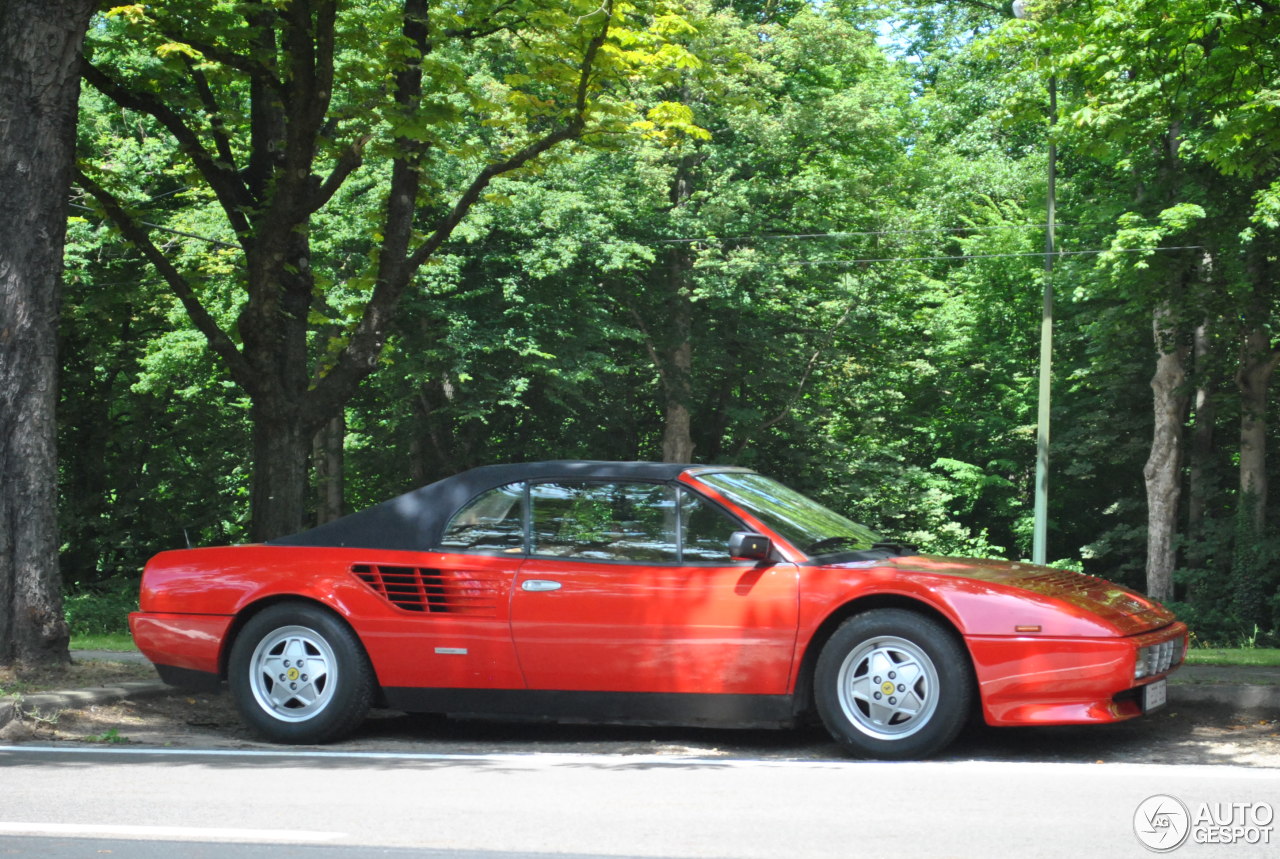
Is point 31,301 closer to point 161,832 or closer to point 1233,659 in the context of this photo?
point 161,832

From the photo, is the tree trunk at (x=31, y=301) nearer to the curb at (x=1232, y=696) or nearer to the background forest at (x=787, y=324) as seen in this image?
the curb at (x=1232, y=696)

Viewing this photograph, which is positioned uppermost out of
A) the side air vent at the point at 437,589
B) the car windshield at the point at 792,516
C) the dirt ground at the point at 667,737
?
the car windshield at the point at 792,516

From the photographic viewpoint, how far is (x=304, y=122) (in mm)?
10648

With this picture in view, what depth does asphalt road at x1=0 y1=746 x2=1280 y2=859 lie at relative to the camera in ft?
15.4

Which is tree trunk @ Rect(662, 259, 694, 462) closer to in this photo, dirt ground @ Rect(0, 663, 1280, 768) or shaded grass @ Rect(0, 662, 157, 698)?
shaded grass @ Rect(0, 662, 157, 698)

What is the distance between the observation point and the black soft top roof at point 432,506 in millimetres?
7418

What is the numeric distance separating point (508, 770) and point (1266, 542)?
927 inches

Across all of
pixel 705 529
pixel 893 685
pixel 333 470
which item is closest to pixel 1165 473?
pixel 333 470

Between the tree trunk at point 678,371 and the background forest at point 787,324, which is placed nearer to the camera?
the background forest at point 787,324

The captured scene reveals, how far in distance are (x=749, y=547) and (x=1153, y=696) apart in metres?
2.09

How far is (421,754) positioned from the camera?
7016 mm

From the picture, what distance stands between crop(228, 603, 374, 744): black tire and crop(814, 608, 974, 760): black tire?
253cm

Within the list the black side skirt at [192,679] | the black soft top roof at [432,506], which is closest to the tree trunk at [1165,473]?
the black soft top roof at [432,506]

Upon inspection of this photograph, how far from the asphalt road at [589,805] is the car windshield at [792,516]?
1189mm
